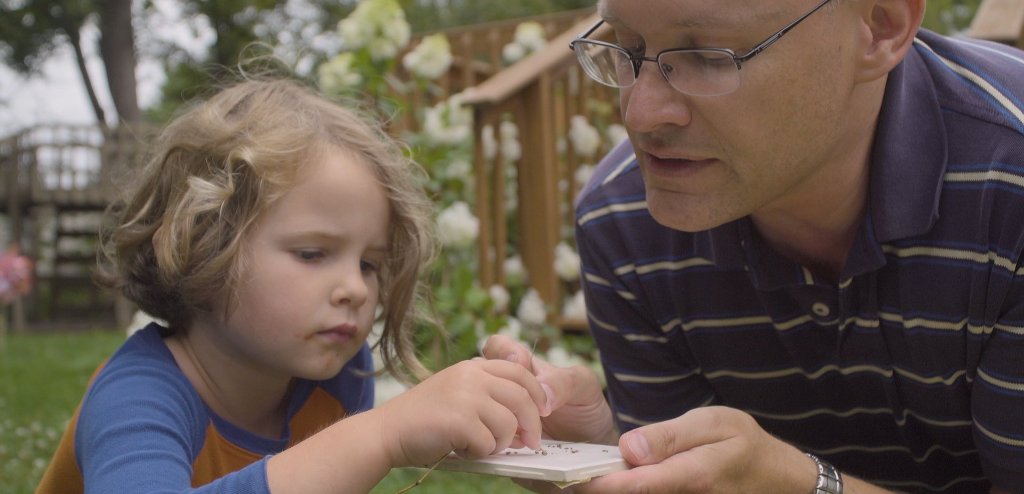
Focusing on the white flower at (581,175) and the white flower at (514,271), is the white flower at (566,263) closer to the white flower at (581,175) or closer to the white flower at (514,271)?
the white flower at (514,271)

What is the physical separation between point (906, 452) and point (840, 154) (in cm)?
63

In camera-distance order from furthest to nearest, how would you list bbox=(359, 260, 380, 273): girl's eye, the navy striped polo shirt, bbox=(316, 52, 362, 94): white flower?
bbox=(316, 52, 362, 94): white flower < bbox=(359, 260, 380, 273): girl's eye < the navy striped polo shirt

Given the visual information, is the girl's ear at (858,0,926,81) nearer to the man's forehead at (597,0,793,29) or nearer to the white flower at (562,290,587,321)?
the man's forehead at (597,0,793,29)

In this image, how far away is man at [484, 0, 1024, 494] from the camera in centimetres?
166

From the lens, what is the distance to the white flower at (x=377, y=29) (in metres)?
3.95

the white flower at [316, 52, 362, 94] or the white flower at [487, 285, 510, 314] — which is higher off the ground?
the white flower at [316, 52, 362, 94]

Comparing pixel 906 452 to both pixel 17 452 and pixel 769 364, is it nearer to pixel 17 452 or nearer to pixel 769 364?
pixel 769 364

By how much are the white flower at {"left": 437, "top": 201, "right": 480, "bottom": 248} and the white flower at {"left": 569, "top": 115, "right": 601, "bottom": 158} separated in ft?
3.95

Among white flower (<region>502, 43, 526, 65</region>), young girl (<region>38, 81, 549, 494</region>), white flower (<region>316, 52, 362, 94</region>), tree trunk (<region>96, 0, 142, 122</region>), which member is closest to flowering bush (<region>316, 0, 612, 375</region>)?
white flower (<region>316, 52, 362, 94</region>)

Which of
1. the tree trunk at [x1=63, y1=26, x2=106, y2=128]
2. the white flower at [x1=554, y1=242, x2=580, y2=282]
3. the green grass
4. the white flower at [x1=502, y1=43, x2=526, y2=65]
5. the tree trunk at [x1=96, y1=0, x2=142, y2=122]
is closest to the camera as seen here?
the green grass

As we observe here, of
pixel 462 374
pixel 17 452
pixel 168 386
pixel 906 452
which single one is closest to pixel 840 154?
pixel 906 452

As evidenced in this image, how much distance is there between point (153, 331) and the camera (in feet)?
6.66

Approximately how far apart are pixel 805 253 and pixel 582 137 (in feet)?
10.4

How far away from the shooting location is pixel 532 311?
456 centimetres
